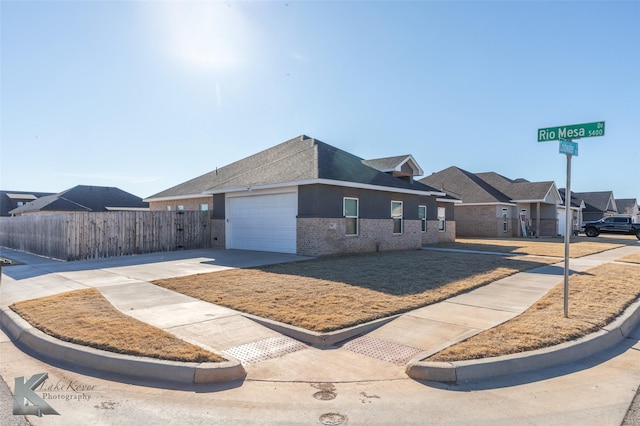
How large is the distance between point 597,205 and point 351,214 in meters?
54.6

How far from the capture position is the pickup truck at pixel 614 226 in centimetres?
3641

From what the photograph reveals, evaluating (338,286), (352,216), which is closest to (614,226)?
(352,216)

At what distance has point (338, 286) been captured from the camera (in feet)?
31.8

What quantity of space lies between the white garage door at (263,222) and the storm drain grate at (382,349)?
1049 cm

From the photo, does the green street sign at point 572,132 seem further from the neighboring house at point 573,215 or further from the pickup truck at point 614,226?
the neighboring house at point 573,215

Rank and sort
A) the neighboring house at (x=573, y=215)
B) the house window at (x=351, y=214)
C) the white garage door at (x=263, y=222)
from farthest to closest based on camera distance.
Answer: the neighboring house at (x=573, y=215)
the house window at (x=351, y=214)
the white garage door at (x=263, y=222)

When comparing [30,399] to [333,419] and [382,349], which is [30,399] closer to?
[333,419]

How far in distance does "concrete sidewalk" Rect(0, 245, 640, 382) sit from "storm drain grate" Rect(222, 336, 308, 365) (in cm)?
1

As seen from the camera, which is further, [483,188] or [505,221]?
[483,188]

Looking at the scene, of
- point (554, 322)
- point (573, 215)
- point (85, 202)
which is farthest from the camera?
point (573, 215)

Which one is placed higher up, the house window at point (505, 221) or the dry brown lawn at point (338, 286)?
the house window at point (505, 221)

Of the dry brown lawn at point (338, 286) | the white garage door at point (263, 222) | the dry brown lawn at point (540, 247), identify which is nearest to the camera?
the dry brown lawn at point (338, 286)

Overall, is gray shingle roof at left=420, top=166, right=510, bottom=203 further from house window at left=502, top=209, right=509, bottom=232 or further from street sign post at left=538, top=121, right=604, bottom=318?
street sign post at left=538, top=121, right=604, bottom=318

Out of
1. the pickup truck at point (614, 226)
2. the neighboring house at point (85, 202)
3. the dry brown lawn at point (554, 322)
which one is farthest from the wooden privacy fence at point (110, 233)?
the pickup truck at point (614, 226)
